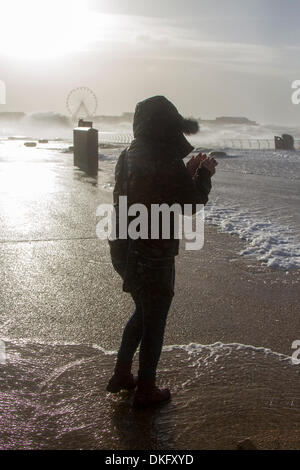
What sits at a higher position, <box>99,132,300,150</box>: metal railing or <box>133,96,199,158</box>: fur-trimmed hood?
<box>99,132,300,150</box>: metal railing

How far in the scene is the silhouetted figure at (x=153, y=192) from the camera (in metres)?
3.06

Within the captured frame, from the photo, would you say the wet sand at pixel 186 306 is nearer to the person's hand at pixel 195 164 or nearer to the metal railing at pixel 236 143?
the person's hand at pixel 195 164

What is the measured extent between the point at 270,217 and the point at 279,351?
6097 mm

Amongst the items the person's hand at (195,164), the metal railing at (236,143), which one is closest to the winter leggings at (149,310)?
the person's hand at (195,164)

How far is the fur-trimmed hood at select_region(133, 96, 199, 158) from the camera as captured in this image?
309cm

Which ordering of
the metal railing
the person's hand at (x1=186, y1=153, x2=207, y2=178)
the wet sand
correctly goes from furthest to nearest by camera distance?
the metal railing, the wet sand, the person's hand at (x1=186, y1=153, x2=207, y2=178)

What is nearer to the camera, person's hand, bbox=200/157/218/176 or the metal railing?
person's hand, bbox=200/157/218/176

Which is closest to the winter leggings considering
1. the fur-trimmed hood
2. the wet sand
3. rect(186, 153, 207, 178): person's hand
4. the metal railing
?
the wet sand

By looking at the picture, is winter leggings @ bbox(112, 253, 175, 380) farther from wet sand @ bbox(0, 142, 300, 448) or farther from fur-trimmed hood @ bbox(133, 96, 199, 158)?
fur-trimmed hood @ bbox(133, 96, 199, 158)

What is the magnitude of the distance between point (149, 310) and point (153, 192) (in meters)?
0.65

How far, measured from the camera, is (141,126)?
314cm

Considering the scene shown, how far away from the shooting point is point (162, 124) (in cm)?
309

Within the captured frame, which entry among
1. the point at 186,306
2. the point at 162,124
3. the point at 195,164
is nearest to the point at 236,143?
the point at 186,306

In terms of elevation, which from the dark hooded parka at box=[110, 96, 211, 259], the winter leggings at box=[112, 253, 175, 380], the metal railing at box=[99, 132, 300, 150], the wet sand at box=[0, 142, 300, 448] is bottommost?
the wet sand at box=[0, 142, 300, 448]
